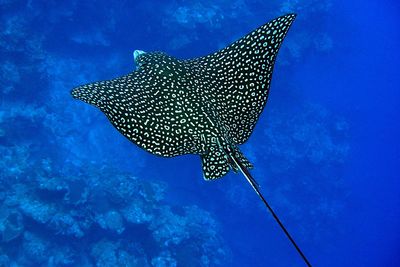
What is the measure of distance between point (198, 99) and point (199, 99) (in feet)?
0.05

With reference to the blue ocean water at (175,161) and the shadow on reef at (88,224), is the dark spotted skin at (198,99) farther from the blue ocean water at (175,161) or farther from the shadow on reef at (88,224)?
the blue ocean water at (175,161)

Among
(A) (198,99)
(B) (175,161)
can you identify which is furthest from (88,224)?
(A) (198,99)

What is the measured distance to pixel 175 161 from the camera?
2180 cm

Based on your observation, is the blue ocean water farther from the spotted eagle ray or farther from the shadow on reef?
the spotted eagle ray

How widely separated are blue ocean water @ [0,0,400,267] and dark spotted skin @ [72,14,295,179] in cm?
1123

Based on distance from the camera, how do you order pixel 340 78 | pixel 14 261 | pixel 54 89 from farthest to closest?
1. pixel 340 78
2. pixel 54 89
3. pixel 14 261

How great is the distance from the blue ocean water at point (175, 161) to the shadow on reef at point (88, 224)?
0.18 feet

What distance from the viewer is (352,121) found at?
33656 millimetres

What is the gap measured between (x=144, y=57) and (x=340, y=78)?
3519cm

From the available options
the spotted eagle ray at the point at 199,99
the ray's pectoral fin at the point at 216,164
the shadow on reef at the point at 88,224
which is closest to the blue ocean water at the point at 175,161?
the shadow on reef at the point at 88,224

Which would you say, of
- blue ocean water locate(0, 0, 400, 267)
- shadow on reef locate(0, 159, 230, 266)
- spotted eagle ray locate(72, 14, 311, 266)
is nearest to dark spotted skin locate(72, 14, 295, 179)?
spotted eagle ray locate(72, 14, 311, 266)

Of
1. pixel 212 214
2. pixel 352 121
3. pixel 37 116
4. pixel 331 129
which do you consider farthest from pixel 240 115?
pixel 352 121

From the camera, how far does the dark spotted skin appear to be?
4.38 m

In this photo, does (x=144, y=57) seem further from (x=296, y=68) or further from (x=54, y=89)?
(x=296, y=68)
